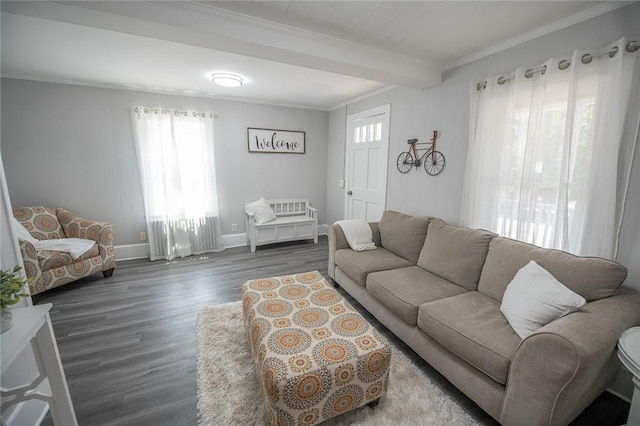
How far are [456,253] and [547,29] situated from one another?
5.91 ft

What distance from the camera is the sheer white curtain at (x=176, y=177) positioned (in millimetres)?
3699

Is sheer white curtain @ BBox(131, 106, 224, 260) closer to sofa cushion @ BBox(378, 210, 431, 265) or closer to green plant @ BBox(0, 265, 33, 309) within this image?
sofa cushion @ BBox(378, 210, 431, 265)

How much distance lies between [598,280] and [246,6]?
8.98 ft

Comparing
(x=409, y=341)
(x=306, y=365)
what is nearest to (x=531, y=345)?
(x=409, y=341)

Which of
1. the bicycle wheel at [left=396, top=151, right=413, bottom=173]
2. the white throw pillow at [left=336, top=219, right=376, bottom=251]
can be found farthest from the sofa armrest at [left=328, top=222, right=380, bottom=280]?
the bicycle wheel at [left=396, top=151, right=413, bottom=173]

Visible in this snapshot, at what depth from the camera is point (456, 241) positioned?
2.26 meters

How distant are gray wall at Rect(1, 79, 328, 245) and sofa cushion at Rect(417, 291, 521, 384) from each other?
142 inches

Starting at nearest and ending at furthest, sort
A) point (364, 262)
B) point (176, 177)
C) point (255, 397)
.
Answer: point (255, 397), point (364, 262), point (176, 177)

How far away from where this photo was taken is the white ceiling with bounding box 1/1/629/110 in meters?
1.67

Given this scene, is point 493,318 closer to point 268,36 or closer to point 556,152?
point 556,152

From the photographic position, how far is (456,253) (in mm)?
2217

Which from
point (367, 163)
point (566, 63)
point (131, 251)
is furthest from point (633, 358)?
point (131, 251)

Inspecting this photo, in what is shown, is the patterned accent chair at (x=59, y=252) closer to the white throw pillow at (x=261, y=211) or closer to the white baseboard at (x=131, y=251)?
the white baseboard at (x=131, y=251)

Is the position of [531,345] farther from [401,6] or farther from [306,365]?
[401,6]
